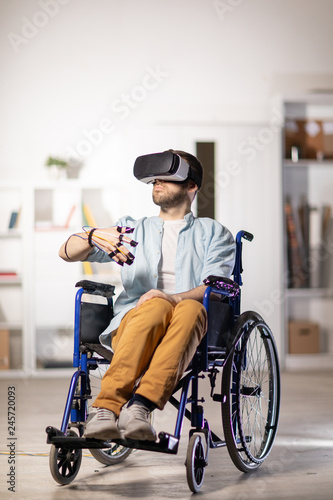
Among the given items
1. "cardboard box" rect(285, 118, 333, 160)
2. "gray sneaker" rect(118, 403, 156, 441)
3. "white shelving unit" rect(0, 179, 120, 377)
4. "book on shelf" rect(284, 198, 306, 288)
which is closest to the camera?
"gray sneaker" rect(118, 403, 156, 441)

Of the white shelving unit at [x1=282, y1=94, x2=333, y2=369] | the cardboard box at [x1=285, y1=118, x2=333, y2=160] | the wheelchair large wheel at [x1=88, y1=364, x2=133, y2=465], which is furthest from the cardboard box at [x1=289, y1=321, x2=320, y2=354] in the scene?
the wheelchair large wheel at [x1=88, y1=364, x2=133, y2=465]

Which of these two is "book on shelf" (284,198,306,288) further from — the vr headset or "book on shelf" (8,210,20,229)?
the vr headset

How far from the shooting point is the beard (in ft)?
7.61

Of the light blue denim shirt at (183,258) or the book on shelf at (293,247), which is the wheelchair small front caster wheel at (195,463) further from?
the book on shelf at (293,247)

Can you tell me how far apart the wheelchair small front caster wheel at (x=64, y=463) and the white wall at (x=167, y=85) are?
2.96 meters

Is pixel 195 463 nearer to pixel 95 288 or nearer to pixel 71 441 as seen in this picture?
pixel 71 441

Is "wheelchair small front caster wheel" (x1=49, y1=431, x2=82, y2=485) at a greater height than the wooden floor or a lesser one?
greater

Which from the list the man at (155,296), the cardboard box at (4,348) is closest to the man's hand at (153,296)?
the man at (155,296)

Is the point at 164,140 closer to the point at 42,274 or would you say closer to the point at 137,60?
the point at 137,60

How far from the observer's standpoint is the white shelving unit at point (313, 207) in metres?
5.11

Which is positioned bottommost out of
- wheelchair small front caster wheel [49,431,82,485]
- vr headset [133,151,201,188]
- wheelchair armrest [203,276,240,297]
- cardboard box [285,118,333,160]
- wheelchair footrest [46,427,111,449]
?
wheelchair small front caster wheel [49,431,82,485]

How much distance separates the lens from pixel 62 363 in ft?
15.8

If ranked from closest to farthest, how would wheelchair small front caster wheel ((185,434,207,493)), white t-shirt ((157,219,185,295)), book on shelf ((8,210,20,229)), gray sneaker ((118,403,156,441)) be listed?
1. gray sneaker ((118,403,156,441))
2. wheelchair small front caster wheel ((185,434,207,493))
3. white t-shirt ((157,219,185,295))
4. book on shelf ((8,210,20,229))

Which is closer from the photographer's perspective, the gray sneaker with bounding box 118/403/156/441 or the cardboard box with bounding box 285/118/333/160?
the gray sneaker with bounding box 118/403/156/441
